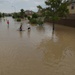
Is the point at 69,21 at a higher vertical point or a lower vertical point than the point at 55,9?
lower

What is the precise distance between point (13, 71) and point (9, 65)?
1.07 m

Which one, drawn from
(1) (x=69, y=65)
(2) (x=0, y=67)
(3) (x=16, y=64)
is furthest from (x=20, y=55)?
(1) (x=69, y=65)

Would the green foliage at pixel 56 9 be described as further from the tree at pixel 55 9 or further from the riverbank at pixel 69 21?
the riverbank at pixel 69 21

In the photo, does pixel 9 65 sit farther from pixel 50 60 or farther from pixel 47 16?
pixel 47 16

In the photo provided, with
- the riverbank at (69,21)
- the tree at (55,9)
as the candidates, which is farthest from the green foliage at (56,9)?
the riverbank at (69,21)

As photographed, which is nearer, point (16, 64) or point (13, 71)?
point (13, 71)

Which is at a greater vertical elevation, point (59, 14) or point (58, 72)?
point (59, 14)

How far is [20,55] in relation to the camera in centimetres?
1319

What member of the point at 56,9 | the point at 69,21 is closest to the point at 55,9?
the point at 56,9

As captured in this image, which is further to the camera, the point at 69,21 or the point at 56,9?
the point at 69,21

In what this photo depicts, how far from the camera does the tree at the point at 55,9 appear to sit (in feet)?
102

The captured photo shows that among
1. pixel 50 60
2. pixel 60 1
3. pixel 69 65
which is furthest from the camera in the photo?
pixel 60 1

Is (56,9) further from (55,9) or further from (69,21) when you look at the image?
(69,21)

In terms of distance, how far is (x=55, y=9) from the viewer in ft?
105
